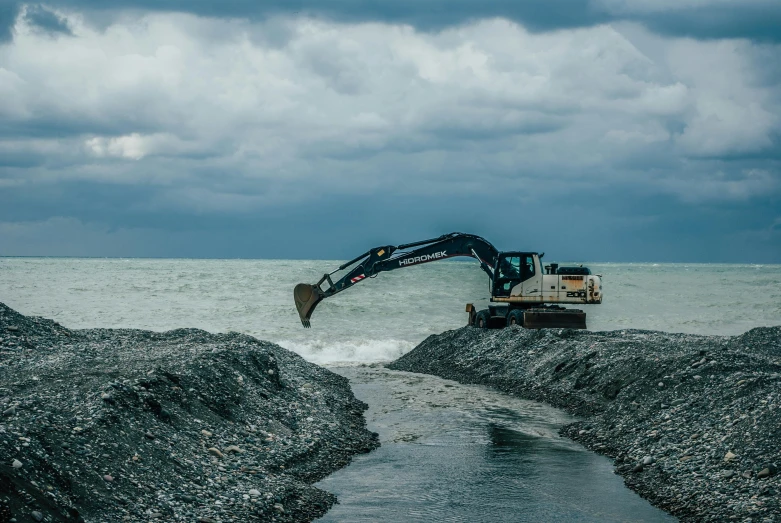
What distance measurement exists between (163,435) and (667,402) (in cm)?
1070

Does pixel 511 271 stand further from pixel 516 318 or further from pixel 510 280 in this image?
pixel 516 318

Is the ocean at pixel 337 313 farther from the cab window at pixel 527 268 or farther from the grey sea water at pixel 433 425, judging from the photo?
the cab window at pixel 527 268

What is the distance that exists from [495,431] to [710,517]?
266 inches

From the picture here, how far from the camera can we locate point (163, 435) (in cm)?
1213

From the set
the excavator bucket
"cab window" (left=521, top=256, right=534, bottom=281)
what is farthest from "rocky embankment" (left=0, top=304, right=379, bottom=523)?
"cab window" (left=521, top=256, right=534, bottom=281)

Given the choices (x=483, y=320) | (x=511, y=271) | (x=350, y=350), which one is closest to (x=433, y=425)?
(x=511, y=271)

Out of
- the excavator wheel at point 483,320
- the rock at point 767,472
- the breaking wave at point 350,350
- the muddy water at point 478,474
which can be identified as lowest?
the breaking wave at point 350,350

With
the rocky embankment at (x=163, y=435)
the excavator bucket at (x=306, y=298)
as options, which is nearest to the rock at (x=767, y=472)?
the rocky embankment at (x=163, y=435)

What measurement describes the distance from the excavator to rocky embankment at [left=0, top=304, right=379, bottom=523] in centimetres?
962

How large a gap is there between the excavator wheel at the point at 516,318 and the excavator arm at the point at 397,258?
176 cm

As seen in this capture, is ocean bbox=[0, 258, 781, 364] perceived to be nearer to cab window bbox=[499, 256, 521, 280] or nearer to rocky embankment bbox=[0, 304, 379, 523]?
cab window bbox=[499, 256, 521, 280]

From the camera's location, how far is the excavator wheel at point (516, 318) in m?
29.2

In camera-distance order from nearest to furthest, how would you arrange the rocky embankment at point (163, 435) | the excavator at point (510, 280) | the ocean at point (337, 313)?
the rocky embankment at point (163, 435), the excavator at point (510, 280), the ocean at point (337, 313)

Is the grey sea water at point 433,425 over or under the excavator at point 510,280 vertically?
under
